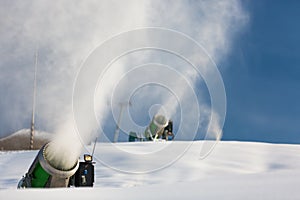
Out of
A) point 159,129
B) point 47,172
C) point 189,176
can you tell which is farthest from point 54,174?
point 159,129

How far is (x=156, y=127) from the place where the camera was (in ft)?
83.3

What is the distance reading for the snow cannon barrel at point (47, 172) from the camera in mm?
7359

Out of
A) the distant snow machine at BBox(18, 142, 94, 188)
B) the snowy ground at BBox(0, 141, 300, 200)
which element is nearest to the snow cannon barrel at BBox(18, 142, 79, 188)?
the distant snow machine at BBox(18, 142, 94, 188)

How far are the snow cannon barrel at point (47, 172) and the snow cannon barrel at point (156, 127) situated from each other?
1749 cm

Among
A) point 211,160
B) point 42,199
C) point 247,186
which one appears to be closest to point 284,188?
point 247,186

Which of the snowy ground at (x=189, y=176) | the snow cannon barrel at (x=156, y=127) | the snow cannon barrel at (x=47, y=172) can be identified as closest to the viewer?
the snowy ground at (x=189, y=176)

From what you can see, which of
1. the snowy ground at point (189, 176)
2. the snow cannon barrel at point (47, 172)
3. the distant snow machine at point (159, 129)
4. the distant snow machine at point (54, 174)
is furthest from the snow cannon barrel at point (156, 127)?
the snow cannon barrel at point (47, 172)

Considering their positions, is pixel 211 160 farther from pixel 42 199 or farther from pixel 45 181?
pixel 42 199

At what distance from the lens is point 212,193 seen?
388 centimetres

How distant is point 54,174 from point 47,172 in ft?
0.61

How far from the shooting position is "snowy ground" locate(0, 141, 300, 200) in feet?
12.7

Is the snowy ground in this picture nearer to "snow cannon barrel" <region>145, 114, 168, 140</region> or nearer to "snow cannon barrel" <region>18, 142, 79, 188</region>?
"snow cannon barrel" <region>18, 142, 79, 188</region>

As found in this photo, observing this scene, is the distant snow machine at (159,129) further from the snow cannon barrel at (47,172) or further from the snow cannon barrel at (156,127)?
the snow cannon barrel at (47,172)

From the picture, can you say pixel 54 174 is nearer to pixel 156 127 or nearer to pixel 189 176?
pixel 189 176
